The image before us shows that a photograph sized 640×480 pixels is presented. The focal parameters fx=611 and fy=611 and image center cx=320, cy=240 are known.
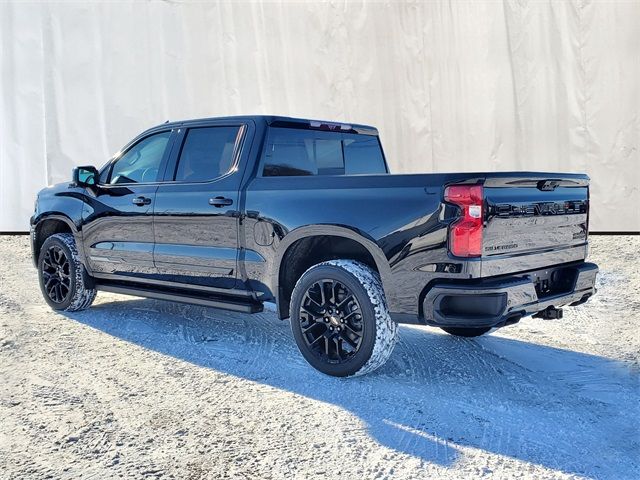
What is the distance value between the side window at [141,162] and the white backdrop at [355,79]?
5.06 meters

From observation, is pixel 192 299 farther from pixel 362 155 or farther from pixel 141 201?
pixel 362 155

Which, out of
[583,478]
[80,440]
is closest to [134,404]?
[80,440]

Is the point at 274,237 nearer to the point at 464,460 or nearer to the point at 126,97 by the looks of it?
the point at 464,460

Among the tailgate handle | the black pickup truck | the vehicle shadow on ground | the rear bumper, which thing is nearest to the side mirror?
the black pickup truck

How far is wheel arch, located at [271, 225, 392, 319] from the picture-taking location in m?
4.11

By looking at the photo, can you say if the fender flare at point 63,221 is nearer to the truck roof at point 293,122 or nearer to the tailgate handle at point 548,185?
the truck roof at point 293,122

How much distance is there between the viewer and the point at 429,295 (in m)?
3.54

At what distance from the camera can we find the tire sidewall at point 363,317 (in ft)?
12.6

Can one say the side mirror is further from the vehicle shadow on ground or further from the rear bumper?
the rear bumper

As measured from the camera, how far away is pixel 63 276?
6094 mm

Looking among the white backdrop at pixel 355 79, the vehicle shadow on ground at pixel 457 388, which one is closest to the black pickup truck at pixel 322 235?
the vehicle shadow on ground at pixel 457 388

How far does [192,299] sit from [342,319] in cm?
150

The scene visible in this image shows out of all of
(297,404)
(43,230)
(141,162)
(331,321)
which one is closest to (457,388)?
(331,321)

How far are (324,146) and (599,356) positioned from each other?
2715 millimetres
